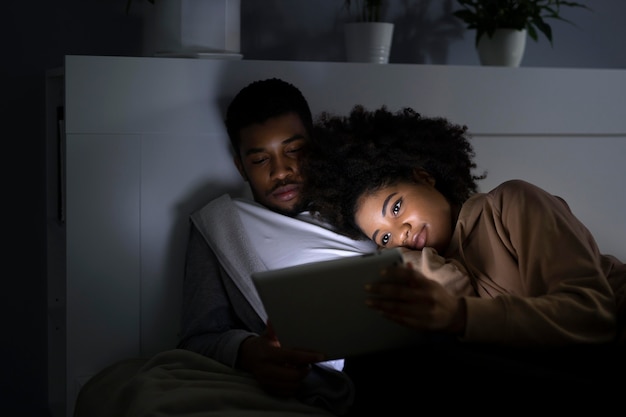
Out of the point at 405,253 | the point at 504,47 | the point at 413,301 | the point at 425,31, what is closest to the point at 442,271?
the point at 405,253

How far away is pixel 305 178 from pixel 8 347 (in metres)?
0.90

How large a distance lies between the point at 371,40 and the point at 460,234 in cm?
72

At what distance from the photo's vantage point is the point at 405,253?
142 centimetres

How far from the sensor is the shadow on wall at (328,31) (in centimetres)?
211

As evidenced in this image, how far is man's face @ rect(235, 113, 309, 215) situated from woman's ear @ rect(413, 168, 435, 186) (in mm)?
241

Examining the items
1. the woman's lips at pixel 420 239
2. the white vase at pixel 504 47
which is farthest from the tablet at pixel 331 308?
the white vase at pixel 504 47

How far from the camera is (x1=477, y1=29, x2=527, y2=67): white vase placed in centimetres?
206

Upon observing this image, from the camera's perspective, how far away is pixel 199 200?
5.74 feet

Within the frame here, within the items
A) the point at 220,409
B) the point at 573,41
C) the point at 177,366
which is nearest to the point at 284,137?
the point at 177,366

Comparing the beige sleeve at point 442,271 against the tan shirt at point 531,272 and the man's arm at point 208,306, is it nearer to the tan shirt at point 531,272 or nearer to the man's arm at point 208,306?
the tan shirt at point 531,272

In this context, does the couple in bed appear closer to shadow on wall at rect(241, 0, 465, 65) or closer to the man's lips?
the man's lips

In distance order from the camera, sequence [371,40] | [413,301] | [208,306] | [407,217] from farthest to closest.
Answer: [371,40], [208,306], [407,217], [413,301]

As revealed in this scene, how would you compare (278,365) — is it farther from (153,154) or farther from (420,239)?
(153,154)

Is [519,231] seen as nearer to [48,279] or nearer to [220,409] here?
[220,409]
